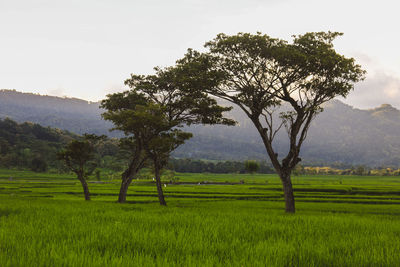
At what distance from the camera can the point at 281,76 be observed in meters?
24.9

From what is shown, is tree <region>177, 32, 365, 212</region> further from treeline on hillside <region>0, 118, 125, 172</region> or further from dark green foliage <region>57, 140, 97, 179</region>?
treeline on hillside <region>0, 118, 125, 172</region>

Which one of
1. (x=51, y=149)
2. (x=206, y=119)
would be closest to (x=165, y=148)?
(x=206, y=119)

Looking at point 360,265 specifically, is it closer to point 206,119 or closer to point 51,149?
point 206,119

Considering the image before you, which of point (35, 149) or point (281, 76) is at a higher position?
point (281, 76)

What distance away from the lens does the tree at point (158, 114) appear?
29.5 meters

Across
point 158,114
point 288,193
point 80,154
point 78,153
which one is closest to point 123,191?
point 80,154

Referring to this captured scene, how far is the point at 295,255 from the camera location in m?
6.40

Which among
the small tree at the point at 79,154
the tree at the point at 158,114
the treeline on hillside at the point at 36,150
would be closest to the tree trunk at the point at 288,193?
the tree at the point at 158,114

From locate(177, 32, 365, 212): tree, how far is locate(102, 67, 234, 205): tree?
3956 mm

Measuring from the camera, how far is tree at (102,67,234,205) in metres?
29.5

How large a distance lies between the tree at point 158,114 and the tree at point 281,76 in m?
3.96

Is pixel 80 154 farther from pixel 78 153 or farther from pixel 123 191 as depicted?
pixel 123 191

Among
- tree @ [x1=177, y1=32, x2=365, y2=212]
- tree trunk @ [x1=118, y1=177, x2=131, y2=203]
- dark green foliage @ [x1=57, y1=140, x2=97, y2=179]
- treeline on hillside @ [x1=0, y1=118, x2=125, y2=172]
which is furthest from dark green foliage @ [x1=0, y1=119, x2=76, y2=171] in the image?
tree @ [x1=177, y1=32, x2=365, y2=212]

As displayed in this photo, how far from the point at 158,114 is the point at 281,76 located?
12491 mm
